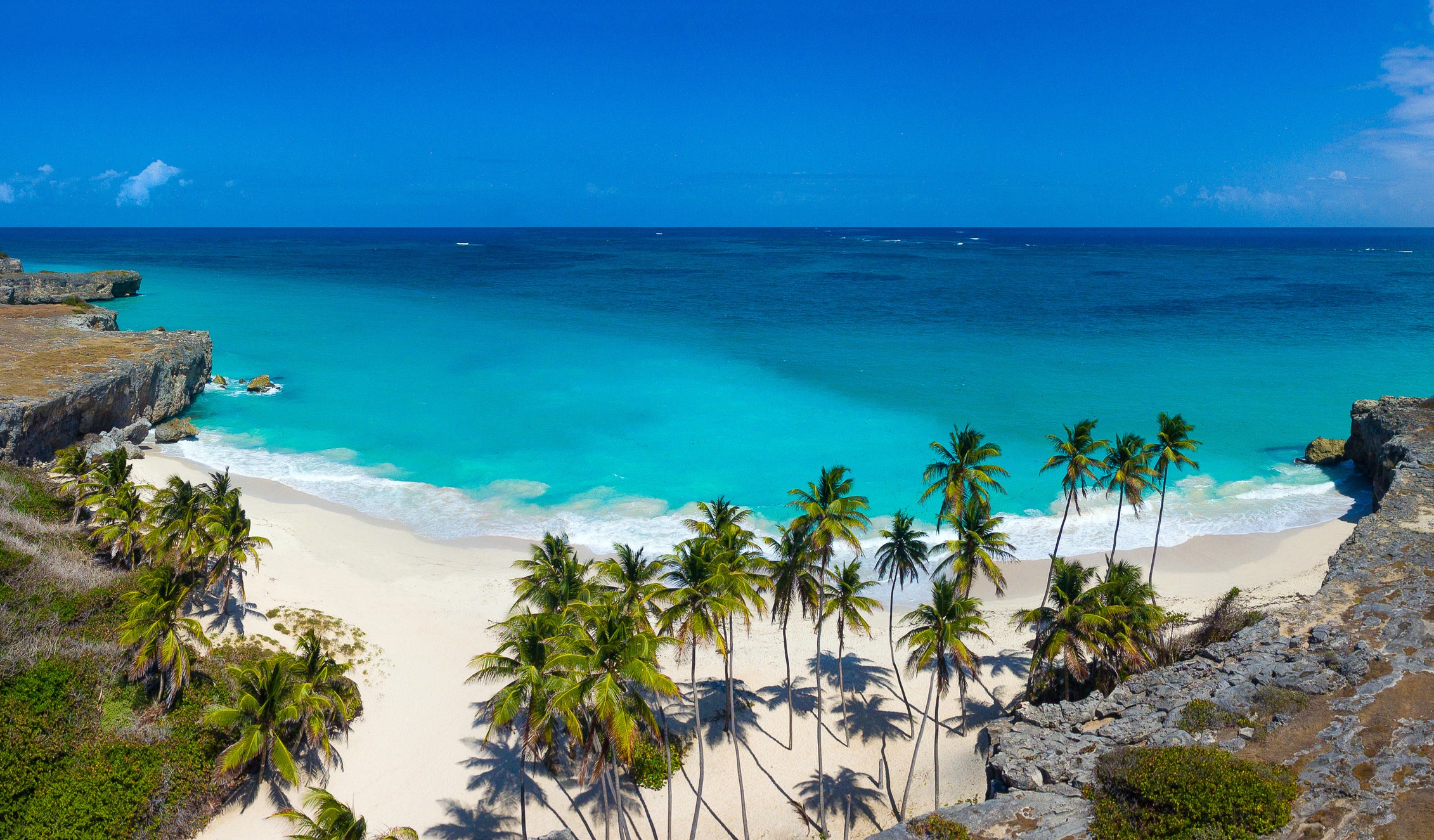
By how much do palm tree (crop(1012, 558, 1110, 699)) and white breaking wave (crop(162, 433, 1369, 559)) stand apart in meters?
15.4

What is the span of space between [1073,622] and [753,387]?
168 ft

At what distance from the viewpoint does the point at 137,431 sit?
52.5 meters

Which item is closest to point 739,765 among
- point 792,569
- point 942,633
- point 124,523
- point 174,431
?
point 792,569

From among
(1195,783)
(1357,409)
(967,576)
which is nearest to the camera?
(1195,783)

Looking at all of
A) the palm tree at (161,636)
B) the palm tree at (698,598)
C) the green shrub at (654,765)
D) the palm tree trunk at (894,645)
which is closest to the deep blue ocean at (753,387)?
the palm tree trunk at (894,645)

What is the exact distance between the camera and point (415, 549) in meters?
41.1

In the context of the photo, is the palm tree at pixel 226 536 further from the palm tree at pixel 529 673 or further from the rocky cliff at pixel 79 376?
the rocky cliff at pixel 79 376

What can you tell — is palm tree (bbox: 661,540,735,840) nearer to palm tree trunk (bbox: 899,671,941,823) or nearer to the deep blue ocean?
palm tree trunk (bbox: 899,671,941,823)

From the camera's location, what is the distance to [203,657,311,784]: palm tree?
2227 centimetres

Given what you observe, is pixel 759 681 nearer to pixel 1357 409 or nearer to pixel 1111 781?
pixel 1111 781

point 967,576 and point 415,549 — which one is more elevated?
point 967,576

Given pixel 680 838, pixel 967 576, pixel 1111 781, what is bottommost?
Answer: pixel 680 838

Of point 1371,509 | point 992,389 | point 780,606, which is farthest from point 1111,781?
point 992,389

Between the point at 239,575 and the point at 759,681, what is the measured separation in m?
22.0
